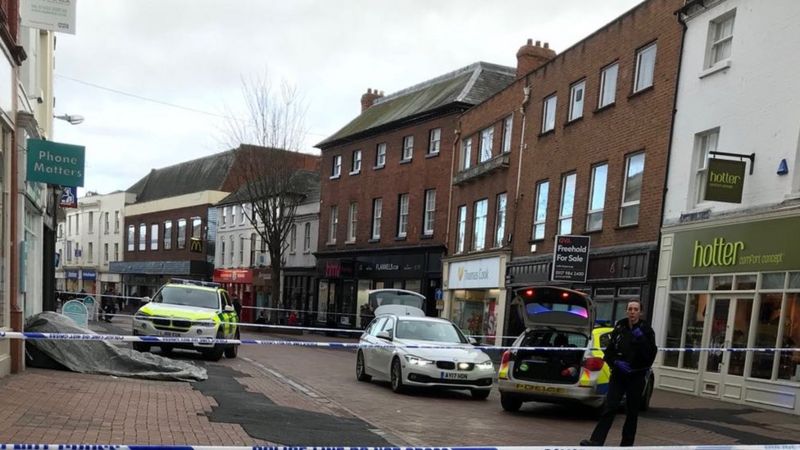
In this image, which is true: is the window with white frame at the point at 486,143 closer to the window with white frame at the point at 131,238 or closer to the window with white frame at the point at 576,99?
the window with white frame at the point at 576,99

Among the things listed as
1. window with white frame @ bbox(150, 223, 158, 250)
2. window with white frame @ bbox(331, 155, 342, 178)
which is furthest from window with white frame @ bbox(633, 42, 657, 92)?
window with white frame @ bbox(150, 223, 158, 250)

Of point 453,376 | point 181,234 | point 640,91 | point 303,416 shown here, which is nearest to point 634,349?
point 303,416

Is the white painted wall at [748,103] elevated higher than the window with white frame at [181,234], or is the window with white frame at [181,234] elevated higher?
the white painted wall at [748,103]

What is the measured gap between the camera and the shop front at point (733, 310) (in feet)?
41.2

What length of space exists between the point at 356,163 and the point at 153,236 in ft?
98.6

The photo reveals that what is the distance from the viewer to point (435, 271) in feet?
103

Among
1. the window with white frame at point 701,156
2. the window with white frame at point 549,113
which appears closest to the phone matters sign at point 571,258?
the window with white frame at point 701,156

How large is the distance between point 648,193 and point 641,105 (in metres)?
2.32

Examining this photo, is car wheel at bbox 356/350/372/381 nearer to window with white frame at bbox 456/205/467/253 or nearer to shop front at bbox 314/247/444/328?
window with white frame at bbox 456/205/467/253

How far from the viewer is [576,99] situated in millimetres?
21219

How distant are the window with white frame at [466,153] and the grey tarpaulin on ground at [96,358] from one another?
18.5m

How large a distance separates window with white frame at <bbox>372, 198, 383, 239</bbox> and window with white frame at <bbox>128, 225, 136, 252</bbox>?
36180 mm

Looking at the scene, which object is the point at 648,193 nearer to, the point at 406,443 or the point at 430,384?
the point at 430,384

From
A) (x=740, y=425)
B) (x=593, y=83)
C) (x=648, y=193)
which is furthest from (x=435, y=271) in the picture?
A: (x=740, y=425)
